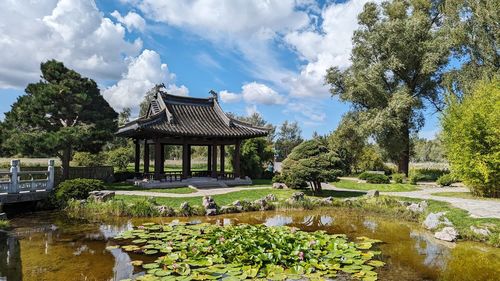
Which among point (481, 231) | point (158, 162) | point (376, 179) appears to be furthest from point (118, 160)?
point (481, 231)

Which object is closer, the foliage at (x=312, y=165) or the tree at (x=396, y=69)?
the foliage at (x=312, y=165)

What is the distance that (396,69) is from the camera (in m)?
26.6

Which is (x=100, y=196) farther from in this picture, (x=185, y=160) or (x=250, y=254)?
(x=250, y=254)

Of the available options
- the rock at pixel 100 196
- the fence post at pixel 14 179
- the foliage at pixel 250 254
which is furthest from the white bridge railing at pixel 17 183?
the foliage at pixel 250 254

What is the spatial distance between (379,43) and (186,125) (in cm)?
1576

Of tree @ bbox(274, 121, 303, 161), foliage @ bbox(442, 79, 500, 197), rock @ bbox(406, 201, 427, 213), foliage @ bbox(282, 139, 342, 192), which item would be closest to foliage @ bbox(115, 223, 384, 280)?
rock @ bbox(406, 201, 427, 213)

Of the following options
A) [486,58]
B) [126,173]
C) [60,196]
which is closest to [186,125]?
[126,173]

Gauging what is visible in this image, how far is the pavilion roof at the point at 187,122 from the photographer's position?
18.2 metres

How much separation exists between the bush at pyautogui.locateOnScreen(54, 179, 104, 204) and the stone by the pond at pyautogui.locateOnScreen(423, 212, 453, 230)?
11203 millimetres

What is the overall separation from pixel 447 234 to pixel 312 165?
6519 millimetres

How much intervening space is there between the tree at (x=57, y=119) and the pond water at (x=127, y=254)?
5.13 metres

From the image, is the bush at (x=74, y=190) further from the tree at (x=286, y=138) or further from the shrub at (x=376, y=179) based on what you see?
the tree at (x=286, y=138)

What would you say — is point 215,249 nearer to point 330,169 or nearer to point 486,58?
point 330,169

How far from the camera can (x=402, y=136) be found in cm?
Answer: 2662
